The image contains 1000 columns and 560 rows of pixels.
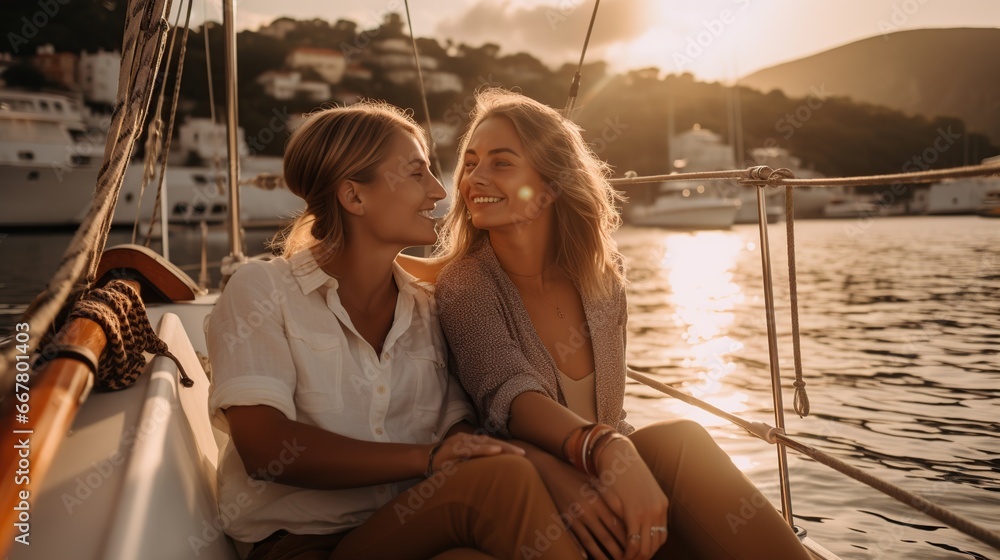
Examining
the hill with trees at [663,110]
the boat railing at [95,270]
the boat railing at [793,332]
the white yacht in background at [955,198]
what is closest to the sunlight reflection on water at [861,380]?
the boat railing at [793,332]

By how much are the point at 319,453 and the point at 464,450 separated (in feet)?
0.81

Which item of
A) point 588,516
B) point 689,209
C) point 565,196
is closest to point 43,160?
point 689,209

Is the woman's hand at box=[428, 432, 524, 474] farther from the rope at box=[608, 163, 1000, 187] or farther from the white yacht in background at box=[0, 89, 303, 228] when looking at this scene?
the white yacht in background at box=[0, 89, 303, 228]

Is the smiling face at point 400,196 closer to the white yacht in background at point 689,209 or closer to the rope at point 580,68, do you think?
the rope at point 580,68

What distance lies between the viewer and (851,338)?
9.88 metres

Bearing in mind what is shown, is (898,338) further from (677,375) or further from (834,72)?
(834,72)

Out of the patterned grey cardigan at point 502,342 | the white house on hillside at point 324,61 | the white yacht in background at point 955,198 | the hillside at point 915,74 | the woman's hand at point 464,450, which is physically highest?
the white house on hillside at point 324,61

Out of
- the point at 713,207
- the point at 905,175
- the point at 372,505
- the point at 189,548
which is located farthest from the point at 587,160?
the point at 713,207

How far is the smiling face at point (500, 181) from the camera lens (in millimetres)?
1899

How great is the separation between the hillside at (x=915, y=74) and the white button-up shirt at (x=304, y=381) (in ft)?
137

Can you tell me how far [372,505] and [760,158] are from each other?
46.5 m

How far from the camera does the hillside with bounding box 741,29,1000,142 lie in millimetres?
46656

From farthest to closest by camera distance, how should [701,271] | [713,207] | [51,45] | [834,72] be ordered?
[834,72], [51,45], [713,207], [701,271]

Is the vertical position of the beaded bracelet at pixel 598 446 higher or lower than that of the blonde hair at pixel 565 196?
lower
